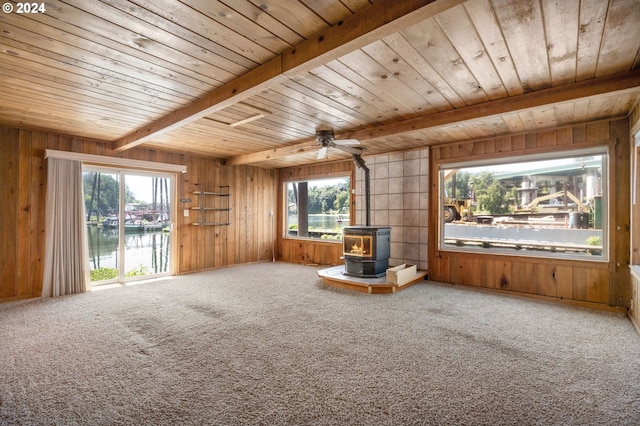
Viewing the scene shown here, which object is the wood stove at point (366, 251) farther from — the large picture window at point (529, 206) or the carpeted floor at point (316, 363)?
the large picture window at point (529, 206)

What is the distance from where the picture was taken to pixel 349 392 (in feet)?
6.51

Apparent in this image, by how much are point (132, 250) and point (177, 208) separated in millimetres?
1062

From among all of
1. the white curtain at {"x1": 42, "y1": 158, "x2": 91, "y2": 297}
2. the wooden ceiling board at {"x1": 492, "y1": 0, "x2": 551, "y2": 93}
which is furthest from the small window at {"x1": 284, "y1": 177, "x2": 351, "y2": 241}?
the white curtain at {"x1": 42, "y1": 158, "x2": 91, "y2": 297}

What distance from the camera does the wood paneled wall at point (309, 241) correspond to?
657cm

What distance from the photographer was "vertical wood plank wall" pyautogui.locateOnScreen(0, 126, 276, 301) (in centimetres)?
419

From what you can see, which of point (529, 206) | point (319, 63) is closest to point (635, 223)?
point (529, 206)

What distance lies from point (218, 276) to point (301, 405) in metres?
4.18

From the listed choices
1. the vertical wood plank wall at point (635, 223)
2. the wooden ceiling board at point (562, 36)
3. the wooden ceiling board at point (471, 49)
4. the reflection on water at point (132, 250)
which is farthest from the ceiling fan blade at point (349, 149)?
the reflection on water at point (132, 250)

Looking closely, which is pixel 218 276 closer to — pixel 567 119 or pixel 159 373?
pixel 159 373

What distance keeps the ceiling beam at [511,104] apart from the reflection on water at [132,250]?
12.8ft

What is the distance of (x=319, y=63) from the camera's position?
2.11 metres

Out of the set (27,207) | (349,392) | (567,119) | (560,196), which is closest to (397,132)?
(567,119)

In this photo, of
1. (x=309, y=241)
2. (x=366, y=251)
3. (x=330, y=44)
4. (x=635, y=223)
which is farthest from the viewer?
(x=309, y=241)

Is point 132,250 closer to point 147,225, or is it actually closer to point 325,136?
point 147,225
